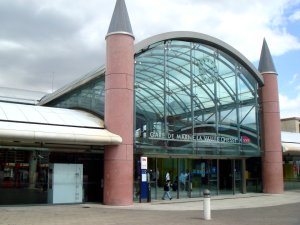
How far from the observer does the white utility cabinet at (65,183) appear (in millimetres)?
20812

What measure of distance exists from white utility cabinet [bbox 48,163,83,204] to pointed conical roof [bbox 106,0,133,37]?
722 cm

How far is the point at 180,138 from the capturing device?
24.4m

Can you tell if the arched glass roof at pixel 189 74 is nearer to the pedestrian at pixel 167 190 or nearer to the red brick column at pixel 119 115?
the red brick column at pixel 119 115

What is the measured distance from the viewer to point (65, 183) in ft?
69.3

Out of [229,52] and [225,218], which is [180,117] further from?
[225,218]

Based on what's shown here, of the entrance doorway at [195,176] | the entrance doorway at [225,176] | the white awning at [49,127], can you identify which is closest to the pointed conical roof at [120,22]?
the white awning at [49,127]

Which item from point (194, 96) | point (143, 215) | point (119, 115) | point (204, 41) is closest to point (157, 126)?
point (119, 115)

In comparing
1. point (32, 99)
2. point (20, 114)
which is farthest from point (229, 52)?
point (32, 99)

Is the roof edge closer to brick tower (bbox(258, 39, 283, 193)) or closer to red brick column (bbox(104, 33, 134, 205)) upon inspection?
brick tower (bbox(258, 39, 283, 193))

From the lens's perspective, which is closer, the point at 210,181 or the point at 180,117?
the point at 180,117

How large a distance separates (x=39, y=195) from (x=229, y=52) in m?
15.3

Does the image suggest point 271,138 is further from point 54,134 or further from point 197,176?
point 54,134

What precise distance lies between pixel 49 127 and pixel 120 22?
6.80 metres

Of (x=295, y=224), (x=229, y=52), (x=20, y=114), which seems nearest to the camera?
(x=295, y=224)
